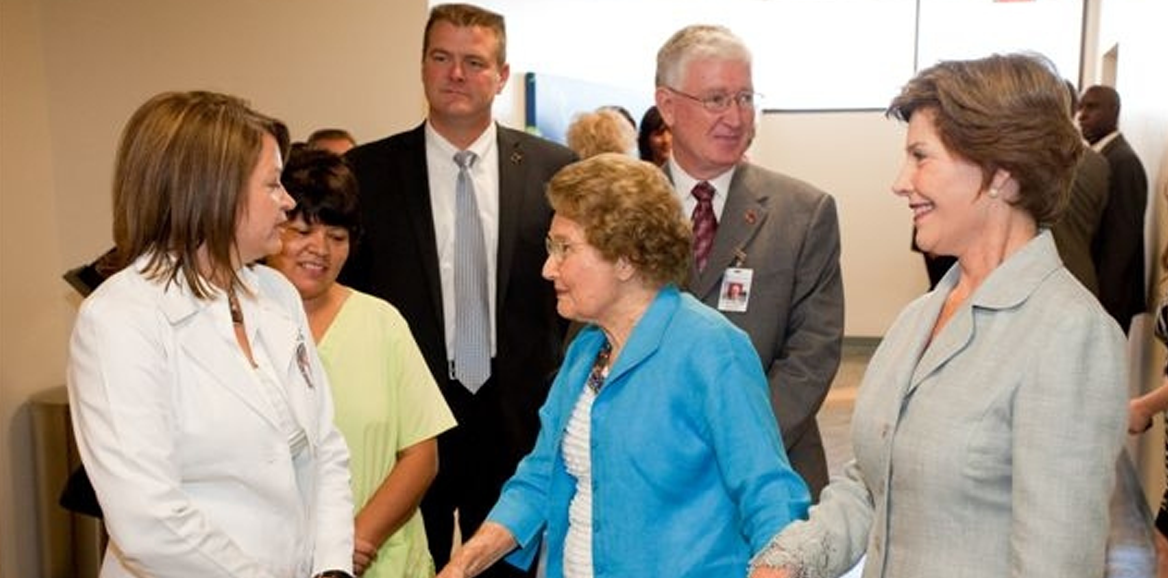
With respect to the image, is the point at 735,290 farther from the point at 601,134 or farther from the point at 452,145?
the point at 601,134

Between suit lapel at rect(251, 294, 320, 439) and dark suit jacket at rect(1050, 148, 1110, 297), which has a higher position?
suit lapel at rect(251, 294, 320, 439)

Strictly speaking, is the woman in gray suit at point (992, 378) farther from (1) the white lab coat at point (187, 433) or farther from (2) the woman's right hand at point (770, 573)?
(1) the white lab coat at point (187, 433)

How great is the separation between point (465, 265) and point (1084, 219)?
3905 millimetres

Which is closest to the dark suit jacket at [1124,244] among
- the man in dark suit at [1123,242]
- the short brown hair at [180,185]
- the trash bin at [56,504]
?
the man in dark suit at [1123,242]

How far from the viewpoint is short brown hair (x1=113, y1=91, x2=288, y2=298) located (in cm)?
165

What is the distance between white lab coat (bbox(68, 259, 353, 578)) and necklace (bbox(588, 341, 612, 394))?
0.49m

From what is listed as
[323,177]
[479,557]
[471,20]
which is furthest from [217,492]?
[471,20]

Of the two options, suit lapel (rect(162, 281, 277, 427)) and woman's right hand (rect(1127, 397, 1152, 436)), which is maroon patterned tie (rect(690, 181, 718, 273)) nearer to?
suit lapel (rect(162, 281, 277, 427))

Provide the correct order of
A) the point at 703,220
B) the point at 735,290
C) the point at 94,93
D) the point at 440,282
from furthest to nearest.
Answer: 1. the point at 94,93
2. the point at 440,282
3. the point at 703,220
4. the point at 735,290

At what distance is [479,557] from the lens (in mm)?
1861

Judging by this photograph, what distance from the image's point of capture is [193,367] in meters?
1.66

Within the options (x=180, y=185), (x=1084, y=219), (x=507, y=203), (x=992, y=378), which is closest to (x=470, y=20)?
(x=507, y=203)

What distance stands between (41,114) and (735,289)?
8.62 ft

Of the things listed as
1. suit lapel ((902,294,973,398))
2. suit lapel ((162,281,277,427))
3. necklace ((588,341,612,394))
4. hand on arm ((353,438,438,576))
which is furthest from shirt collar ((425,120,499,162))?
suit lapel ((902,294,973,398))
